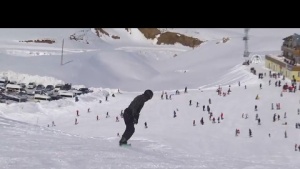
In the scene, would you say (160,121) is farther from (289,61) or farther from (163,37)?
(163,37)

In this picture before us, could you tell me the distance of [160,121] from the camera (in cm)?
2730

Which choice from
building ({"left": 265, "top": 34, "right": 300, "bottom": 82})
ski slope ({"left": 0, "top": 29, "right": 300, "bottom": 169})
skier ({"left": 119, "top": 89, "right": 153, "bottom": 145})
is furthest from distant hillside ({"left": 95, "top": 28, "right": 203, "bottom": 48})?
skier ({"left": 119, "top": 89, "right": 153, "bottom": 145})

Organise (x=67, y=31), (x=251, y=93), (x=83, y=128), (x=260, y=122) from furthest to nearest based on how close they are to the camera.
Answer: (x=67, y=31)
(x=251, y=93)
(x=260, y=122)
(x=83, y=128)

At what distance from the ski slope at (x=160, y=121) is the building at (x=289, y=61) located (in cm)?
99

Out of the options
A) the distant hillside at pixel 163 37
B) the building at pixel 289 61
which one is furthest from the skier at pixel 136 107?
the distant hillside at pixel 163 37

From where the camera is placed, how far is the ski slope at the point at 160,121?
635cm

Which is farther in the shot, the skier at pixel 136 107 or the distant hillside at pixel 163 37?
the distant hillside at pixel 163 37

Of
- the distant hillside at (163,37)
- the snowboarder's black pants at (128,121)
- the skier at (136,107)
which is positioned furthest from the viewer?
the distant hillside at (163,37)

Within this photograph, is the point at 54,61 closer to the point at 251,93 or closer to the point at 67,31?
the point at 67,31

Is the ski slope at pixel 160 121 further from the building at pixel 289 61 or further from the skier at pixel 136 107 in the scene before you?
the building at pixel 289 61

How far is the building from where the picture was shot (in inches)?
1512

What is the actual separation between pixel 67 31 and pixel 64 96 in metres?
38.5

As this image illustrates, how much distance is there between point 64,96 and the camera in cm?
3553
